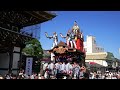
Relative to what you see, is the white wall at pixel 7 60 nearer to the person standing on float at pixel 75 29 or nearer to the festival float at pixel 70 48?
the festival float at pixel 70 48

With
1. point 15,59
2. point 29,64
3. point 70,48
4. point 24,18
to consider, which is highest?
point 24,18

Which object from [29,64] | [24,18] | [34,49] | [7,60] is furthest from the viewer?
[34,49]

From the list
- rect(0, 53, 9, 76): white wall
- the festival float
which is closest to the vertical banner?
the festival float

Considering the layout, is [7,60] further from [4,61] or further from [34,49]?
[34,49]

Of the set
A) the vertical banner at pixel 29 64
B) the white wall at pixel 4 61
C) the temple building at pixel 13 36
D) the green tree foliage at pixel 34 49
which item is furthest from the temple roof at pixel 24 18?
the green tree foliage at pixel 34 49

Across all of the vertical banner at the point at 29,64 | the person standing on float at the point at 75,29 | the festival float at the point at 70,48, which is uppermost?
the person standing on float at the point at 75,29

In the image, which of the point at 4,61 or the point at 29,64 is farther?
the point at 4,61

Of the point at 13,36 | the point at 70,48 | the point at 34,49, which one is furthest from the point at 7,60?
the point at 34,49

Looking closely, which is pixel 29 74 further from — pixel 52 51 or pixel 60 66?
pixel 52 51

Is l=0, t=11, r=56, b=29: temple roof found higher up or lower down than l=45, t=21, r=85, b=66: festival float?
higher up

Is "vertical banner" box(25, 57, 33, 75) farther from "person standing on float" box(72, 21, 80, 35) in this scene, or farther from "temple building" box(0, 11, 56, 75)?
"person standing on float" box(72, 21, 80, 35)
